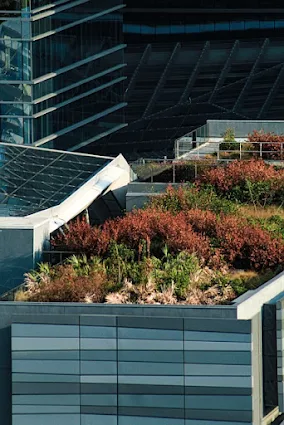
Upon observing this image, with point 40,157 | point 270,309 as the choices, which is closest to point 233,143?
point 40,157

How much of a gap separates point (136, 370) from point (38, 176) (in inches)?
525

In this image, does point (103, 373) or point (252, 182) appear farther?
point (252, 182)

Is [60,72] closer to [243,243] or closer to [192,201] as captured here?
[192,201]

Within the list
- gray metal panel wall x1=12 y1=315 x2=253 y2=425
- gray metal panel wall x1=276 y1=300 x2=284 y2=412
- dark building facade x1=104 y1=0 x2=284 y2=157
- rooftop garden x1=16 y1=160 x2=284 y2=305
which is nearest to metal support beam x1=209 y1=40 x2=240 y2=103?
dark building facade x1=104 y1=0 x2=284 y2=157

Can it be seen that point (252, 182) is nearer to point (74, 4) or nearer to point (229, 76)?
point (74, 4)

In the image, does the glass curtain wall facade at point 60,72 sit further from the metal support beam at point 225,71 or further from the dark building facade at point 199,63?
the metal support beam at point 225,71

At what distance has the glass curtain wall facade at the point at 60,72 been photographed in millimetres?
73625

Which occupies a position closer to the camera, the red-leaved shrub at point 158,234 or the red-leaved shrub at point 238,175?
the red-leaved shrub at point 158,234

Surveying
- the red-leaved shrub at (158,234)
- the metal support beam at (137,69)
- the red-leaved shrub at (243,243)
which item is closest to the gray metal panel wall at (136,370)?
the red-leaved shrub at (158,234)

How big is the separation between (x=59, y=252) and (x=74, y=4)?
32.8m

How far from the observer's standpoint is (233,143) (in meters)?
58.2

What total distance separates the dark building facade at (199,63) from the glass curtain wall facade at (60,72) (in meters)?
7.90

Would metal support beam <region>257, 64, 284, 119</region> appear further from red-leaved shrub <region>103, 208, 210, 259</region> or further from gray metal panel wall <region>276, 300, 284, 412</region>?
gray metal panel wall <region>276, 300, 284, 412</region>

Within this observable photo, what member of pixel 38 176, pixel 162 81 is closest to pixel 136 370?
pixel 38 176
